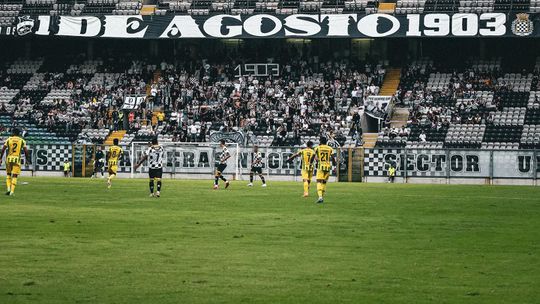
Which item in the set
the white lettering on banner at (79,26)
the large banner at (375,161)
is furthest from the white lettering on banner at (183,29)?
the large banner at (375,161)

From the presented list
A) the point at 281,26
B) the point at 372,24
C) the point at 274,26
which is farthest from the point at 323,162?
the point at 274,26

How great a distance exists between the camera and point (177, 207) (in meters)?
33.1

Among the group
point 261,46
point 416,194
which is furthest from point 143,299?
point 261,46

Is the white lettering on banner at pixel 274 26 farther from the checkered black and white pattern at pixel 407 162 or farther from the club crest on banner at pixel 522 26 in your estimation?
the checkered black and white pattern at pixel 407 162

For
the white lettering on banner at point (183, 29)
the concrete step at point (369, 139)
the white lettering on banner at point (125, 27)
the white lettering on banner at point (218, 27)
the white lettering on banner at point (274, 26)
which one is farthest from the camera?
the white lettering on banner at point (125, 27)

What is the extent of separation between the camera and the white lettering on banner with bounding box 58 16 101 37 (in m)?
75.1

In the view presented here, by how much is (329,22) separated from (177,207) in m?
40.6

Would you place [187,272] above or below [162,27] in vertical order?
below

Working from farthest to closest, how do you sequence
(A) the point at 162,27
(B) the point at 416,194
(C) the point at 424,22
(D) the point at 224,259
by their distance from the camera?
1. (A) the point at 162,27
2. (C) the point at 424,22
3. (B) the point at 416,194
4. (D) the point at 224,259

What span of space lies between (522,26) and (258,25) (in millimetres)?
17054

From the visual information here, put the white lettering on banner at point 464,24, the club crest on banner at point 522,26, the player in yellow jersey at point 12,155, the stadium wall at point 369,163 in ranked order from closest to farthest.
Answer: the player in yellow jersey at point 12,155 → the stadium wall at point 369,163 → the club crest on banner at point 522,26 → the white lettering on banner at point 464,24

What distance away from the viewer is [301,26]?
7206 centimetres

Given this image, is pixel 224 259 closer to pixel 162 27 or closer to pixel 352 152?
pixel 352 152

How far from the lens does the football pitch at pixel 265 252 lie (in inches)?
599
